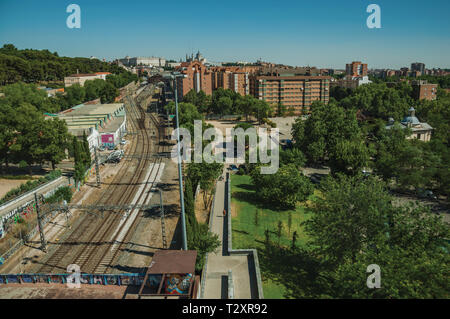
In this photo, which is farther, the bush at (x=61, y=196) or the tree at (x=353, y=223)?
the bush at (x=61, y=196)

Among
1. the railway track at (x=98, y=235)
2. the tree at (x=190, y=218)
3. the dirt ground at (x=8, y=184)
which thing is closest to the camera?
the tree at (x=190, y=218)

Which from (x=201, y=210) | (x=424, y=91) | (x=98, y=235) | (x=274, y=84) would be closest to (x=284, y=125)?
(x=274, y=84)

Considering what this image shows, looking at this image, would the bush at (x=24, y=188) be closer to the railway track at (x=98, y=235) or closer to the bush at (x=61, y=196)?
the bush at (x=61, y=196)

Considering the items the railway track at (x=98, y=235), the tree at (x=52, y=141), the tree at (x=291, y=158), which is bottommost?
the railway track at (x=98, y=235)

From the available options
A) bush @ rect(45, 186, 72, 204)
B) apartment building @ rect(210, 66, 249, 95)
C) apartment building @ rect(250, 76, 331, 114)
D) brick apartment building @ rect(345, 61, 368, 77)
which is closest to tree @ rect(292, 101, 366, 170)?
bush @ rect(45, 186, 72, 204)

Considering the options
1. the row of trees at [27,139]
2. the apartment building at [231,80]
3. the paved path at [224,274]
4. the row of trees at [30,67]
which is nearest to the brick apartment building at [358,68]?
the apartment building at [231,80]

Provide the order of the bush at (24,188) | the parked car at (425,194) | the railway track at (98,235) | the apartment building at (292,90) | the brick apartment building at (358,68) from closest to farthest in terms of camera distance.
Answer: the railway track at (98,235), the bush at (24,188), the parked car at (425,194), the apartment building at (292,90), the brick apartment building at (358,68)

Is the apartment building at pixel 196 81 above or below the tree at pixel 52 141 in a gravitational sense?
above

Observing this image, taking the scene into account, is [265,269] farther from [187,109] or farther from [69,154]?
[187,109]
